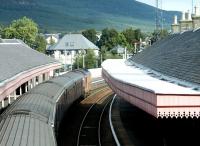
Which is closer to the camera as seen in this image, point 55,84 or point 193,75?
point 193,75

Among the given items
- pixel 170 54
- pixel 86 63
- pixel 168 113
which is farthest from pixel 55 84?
pixel 86 63

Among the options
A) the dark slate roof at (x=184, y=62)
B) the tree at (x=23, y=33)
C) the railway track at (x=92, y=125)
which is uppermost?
the tree at (x=23, y=33)

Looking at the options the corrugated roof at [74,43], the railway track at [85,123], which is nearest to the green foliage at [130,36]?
the corrugated roof at [74,43]

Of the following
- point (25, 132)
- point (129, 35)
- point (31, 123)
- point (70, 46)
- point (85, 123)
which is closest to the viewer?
point (25, 132)

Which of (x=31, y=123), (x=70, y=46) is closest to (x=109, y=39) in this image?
(x=70, y=46)

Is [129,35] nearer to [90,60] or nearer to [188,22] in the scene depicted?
[90,60]

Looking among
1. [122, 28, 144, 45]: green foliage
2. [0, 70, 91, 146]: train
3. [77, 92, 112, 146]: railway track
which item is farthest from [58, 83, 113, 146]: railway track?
[122, 28, 144, 45]: green foliage

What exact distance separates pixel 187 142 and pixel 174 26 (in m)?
29.1

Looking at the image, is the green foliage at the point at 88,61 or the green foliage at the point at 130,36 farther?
the green foliage at the point at 130,36

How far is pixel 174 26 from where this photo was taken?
50.8 meters

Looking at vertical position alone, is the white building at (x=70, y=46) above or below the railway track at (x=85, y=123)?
above

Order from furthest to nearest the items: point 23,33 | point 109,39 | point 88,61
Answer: point 109,39, point 23,33, point 88,61

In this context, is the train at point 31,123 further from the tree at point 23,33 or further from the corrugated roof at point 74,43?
the corrugated roof at point 74,43

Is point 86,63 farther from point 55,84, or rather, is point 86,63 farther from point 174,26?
point 55,84
